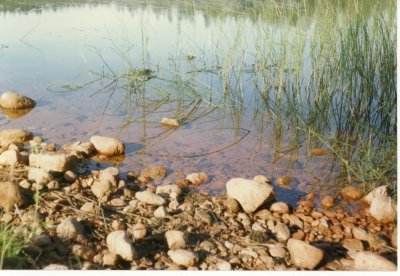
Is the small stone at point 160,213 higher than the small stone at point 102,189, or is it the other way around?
the small stone at point 102,189

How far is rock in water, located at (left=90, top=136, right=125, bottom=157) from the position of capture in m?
3.02

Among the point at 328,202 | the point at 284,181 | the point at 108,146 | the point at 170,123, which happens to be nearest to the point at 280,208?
the point at 328,202

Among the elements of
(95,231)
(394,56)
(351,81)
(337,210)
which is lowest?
(337,210)

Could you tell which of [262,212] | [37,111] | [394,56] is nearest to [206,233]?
[262,212]

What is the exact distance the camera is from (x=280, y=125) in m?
3.65

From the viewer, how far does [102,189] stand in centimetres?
240

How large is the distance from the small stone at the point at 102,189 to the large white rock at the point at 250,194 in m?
0.65

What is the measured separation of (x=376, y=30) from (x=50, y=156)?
241 cm

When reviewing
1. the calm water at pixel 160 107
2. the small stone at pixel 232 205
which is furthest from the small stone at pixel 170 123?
the small stone at pixel 232 205

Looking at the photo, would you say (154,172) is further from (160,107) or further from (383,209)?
(383,209)

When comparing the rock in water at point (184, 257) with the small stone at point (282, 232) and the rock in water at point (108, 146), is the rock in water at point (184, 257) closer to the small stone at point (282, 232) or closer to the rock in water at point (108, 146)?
the small stone at point (282, 232)

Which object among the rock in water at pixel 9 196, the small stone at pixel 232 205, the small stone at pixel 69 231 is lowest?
the small stone at pixel 232 205

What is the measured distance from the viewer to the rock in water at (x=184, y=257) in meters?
1.82

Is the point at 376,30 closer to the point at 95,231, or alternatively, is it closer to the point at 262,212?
the point at 262,212
